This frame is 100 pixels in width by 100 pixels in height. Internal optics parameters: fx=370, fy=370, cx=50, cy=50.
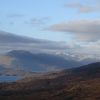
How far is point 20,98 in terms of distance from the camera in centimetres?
18950

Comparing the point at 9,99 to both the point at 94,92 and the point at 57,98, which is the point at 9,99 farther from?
the point at 94,92

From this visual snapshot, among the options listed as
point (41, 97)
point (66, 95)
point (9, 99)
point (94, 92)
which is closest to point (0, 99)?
point (9, 99)

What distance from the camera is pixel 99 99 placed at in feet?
559

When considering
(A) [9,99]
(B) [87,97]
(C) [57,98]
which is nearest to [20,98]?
(A) [9,99]

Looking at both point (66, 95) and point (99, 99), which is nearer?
point (99, 99)

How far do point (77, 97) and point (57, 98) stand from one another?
35.4ft

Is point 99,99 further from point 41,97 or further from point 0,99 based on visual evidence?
point 0,99

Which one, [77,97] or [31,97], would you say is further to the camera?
[31,97]

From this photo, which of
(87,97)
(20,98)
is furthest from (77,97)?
(20,98)

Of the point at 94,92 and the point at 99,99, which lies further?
the point at 94,92

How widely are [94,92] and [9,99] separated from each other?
44.6 metres

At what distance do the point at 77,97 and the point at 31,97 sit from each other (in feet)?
85.8

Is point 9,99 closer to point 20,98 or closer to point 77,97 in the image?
point 20,98

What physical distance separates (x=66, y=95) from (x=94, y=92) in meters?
15.5
